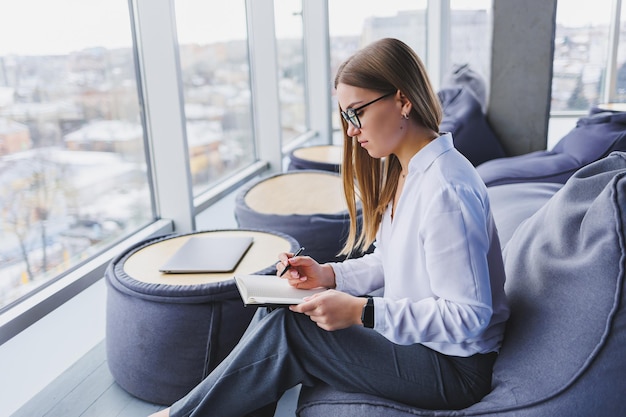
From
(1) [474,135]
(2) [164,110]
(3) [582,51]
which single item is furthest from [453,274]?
(3) [582,51]

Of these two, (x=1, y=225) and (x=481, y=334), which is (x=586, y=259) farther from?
(x=1, y=225)

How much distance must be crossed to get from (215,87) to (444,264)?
10.7 feet

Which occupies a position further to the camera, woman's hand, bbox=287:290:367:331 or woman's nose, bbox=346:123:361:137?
A: woman's nose, bbox=346:123:361:137

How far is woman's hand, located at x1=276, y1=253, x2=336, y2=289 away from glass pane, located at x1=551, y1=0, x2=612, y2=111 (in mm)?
6058

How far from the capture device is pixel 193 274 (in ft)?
7.29

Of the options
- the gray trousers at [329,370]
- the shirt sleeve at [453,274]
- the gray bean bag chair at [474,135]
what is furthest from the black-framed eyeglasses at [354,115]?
the gray bean bag chair at [474,135]

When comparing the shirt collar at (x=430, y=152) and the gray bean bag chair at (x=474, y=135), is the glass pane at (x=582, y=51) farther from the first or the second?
the shirt collar at (x=430, y=152)

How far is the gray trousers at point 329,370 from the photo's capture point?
155cm

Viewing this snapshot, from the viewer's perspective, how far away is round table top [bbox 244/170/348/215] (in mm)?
3104

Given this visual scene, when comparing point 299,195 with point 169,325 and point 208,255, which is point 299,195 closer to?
point 208,255

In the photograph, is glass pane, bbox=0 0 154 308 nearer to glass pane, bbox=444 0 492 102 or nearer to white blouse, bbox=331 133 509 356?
white blouse, bbox=331 133 509 356

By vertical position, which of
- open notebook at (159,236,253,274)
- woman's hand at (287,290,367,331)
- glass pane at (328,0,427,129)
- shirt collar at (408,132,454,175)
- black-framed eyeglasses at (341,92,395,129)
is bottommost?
open notebook at (159,236,253,274)

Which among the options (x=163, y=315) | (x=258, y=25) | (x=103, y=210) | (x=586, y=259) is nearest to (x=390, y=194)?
(x=586, y=259)

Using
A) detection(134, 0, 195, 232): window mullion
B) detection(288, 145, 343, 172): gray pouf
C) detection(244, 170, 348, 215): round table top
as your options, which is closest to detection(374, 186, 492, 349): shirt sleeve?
detection(244, 170, 348, 215): round table top
